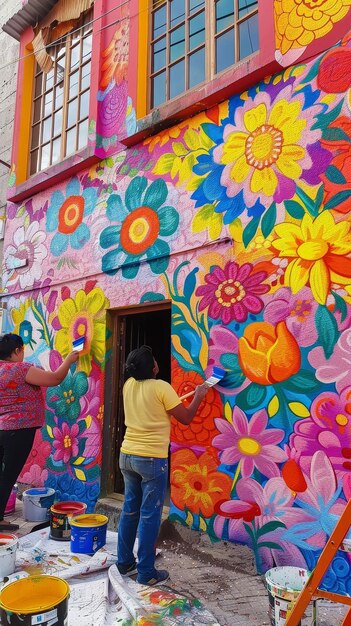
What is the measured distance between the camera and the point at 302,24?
12.2 ft

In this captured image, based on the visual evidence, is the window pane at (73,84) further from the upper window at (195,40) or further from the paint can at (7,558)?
the paint can at (7,558)

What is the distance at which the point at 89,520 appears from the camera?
149 inches

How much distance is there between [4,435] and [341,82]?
13.4 feet

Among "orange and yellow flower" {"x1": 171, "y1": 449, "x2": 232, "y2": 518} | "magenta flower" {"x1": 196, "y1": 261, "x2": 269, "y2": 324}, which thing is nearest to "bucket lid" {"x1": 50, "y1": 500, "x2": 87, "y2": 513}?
"orange and yellow flower" {"x1": 171, "y1": 449, "x2": 232, "y2": 518}

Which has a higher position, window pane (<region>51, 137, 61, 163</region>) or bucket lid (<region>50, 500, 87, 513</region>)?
window pane (<region>51, 137, 61, 163</region>)

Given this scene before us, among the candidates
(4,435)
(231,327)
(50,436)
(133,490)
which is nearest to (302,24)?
(231,327)

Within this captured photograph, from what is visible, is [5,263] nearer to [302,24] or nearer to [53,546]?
[53,546]

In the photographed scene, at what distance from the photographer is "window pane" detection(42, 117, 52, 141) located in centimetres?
636

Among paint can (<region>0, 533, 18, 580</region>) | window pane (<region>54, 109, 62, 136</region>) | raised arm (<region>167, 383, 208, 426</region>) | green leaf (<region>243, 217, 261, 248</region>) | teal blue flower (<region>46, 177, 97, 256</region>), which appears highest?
window pane (<region>54, 109, 62, 136</region>)

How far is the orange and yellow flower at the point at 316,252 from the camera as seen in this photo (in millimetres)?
3219

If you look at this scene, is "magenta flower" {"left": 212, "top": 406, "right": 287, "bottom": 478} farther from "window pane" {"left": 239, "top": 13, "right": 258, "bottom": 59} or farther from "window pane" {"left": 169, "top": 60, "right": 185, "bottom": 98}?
"window pane" {"left": 169, "top": 60, "right": 185, "bottom": 98}

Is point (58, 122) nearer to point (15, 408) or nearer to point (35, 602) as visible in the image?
point (15, 408)

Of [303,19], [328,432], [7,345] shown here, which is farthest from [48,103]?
[328,432]

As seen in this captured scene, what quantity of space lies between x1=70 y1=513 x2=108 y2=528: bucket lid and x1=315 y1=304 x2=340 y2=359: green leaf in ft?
7.34
